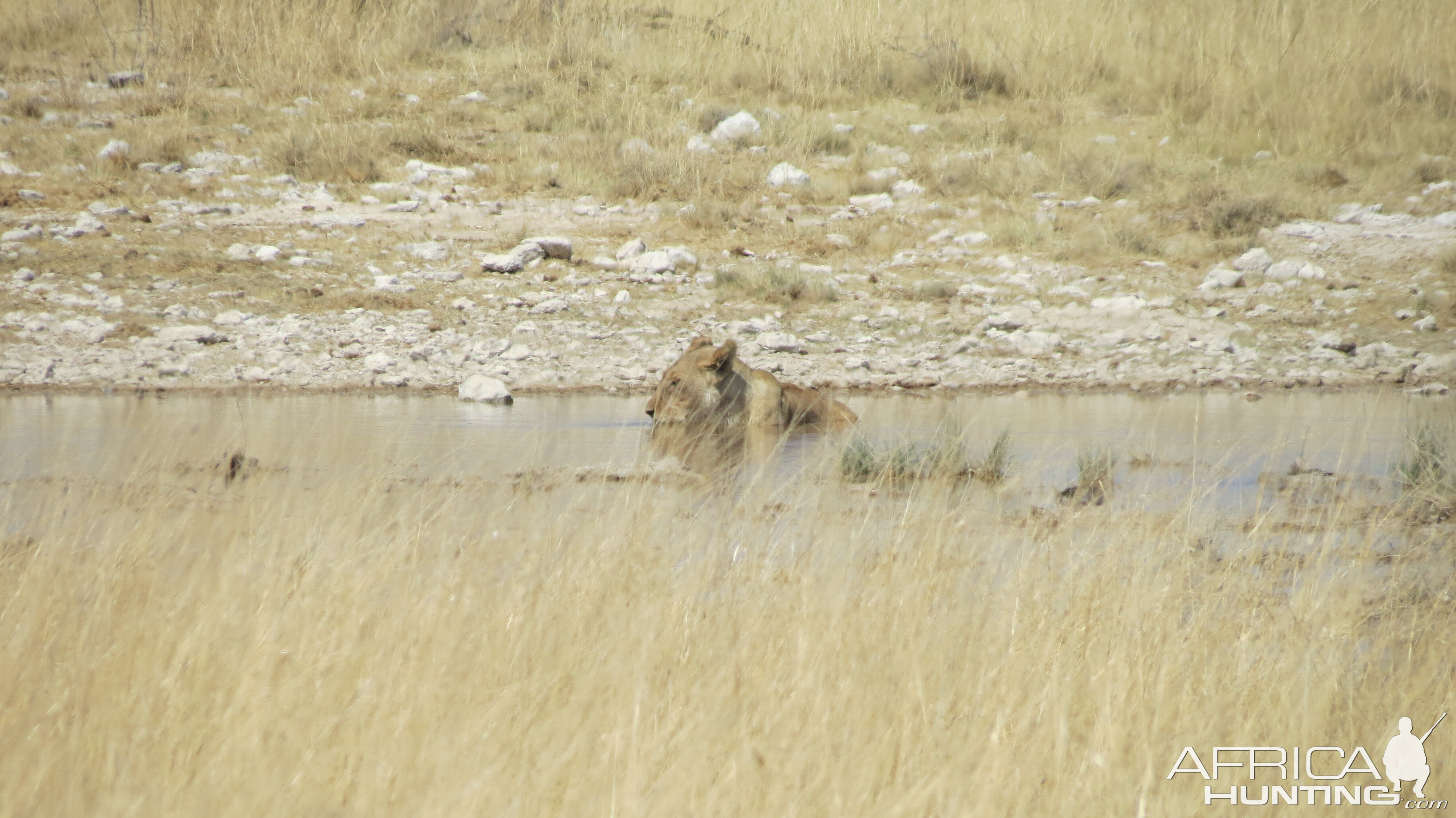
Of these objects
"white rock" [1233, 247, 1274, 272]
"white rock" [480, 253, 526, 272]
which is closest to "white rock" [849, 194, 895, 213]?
"white rock" [1233, 247, 1274, 272]

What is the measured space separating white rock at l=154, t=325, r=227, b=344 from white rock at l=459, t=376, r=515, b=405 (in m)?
2.23

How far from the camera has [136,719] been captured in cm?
288

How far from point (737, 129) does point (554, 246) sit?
13.8 ft

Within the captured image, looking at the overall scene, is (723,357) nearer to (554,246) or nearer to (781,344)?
(781,344)

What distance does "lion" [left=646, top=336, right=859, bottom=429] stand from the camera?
25.5 feet

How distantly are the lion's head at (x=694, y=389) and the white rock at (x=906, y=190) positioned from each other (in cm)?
674

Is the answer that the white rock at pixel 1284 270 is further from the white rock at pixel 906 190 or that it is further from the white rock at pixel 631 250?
the white rock at pixel 631 250

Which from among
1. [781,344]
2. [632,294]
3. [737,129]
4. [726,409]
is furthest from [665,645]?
[737,129]

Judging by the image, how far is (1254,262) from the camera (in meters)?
12.4

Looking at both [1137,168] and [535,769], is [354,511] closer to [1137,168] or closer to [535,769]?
[535,769]

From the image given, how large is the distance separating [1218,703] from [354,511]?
2825 mm

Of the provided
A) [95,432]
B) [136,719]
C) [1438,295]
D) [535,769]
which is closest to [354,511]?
[136,719]

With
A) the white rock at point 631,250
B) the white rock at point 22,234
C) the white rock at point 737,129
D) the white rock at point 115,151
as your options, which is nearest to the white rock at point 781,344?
the white rock at point 631,250

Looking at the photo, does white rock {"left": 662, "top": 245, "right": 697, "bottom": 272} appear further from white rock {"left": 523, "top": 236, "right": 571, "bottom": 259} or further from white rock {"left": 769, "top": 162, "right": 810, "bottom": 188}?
white rock {"left": 769, "top": 162, "right": 810, "bottom": 188}
